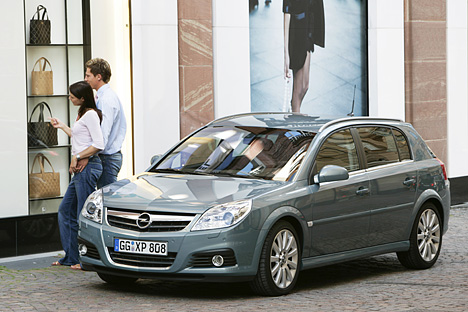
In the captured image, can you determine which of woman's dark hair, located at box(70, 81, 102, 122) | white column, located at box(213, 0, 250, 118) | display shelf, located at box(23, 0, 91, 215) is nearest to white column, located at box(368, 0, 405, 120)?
white column, located at box(213, 0, 250, 118)

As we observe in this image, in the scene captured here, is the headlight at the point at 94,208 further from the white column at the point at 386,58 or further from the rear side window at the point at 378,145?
the white column at the point at 386,58

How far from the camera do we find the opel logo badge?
820 centimetres

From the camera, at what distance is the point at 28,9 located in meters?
12.0

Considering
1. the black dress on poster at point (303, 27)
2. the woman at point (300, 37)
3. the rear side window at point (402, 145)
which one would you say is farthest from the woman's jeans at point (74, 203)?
the black dress on poster at point (303, 27)

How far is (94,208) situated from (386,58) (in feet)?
29.3

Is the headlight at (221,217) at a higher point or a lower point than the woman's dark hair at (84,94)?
lower

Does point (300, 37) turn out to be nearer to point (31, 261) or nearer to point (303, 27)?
point (303, 27)

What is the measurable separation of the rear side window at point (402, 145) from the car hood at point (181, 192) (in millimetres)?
2132

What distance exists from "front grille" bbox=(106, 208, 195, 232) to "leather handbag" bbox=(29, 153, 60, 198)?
3.95m

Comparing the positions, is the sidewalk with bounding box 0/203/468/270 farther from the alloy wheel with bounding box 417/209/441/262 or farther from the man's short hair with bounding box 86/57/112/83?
the alloy wheel with bounding box 417/209/441/262

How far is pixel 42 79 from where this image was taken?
482 inches

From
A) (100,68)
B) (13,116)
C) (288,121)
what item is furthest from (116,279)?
(13,116)

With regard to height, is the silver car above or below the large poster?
below

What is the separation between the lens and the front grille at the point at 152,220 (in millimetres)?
8109
